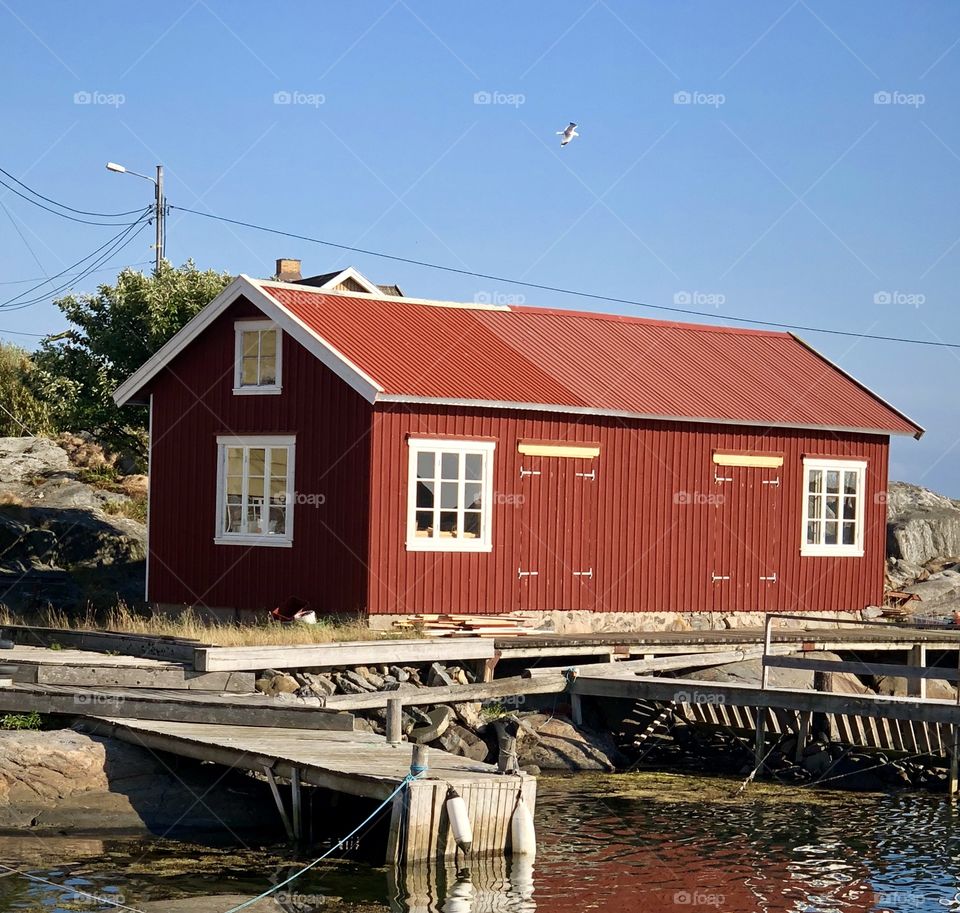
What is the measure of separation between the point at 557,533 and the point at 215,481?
564cm

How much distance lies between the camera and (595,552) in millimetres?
25172

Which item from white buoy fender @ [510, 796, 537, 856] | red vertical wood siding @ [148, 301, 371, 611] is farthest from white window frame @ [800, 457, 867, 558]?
white buoy fender @ [510, 796, 537, 856]

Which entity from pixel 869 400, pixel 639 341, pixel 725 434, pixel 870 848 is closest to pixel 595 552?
pixel 725 434

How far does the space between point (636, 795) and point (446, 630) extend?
5.04 meters

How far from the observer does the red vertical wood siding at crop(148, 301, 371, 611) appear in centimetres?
2311

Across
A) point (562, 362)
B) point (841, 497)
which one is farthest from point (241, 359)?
point (841, 497)

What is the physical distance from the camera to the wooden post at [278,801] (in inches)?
595

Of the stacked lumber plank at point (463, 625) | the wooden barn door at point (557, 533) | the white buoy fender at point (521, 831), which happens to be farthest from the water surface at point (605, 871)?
the wooden barn door at point (557, 533)

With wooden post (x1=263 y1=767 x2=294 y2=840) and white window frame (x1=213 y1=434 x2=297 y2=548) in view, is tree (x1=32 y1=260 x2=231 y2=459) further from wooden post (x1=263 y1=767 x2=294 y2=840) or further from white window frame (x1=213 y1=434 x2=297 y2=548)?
wooden post (x1=263 y1=767 x2=294 y2=840)

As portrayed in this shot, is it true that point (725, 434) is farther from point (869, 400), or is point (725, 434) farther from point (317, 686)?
point (317, 686)

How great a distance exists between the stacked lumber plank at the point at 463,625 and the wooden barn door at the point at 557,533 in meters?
0.62

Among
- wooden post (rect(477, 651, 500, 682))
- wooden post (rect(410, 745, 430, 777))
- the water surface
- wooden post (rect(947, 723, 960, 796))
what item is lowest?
the water surface

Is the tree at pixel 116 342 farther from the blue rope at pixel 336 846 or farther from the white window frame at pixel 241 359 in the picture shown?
the blue rope at pixel 336 846

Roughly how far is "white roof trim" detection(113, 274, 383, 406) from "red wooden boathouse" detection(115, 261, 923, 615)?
0.04m
